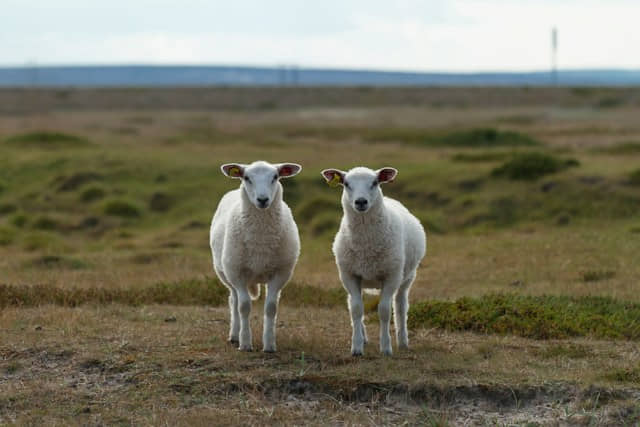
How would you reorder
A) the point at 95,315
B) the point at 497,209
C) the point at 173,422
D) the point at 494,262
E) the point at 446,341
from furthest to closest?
the point at 497,209 < the point at 494,262 < the point at 95,315 < the point at 446,341 < the point at 173,422

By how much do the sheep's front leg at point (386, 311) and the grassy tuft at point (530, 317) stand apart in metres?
1.78

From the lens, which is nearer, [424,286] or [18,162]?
[424,286]

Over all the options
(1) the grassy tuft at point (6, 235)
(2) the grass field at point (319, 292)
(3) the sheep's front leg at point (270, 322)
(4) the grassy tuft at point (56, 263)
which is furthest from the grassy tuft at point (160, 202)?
(3) the sheep's front leg at point (270, 322)

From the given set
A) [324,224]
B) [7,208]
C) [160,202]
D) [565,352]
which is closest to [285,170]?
[565,352]

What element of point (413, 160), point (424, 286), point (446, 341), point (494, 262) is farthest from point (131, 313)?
point (413, 160)

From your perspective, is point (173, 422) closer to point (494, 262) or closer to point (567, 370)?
point (567, 370)

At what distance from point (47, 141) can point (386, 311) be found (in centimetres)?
2611

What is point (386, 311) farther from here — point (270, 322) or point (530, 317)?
point (530, 317)

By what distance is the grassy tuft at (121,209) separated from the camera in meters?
22.3

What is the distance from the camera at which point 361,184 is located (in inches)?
338

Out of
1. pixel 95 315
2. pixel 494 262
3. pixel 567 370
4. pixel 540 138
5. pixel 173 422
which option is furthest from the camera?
pixel 540 138

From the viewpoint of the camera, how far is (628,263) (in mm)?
14648

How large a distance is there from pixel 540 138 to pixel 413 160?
9.93 m

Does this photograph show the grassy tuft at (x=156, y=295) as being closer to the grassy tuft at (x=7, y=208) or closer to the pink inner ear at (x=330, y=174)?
the pink inner ear at (x=330, y=174)
